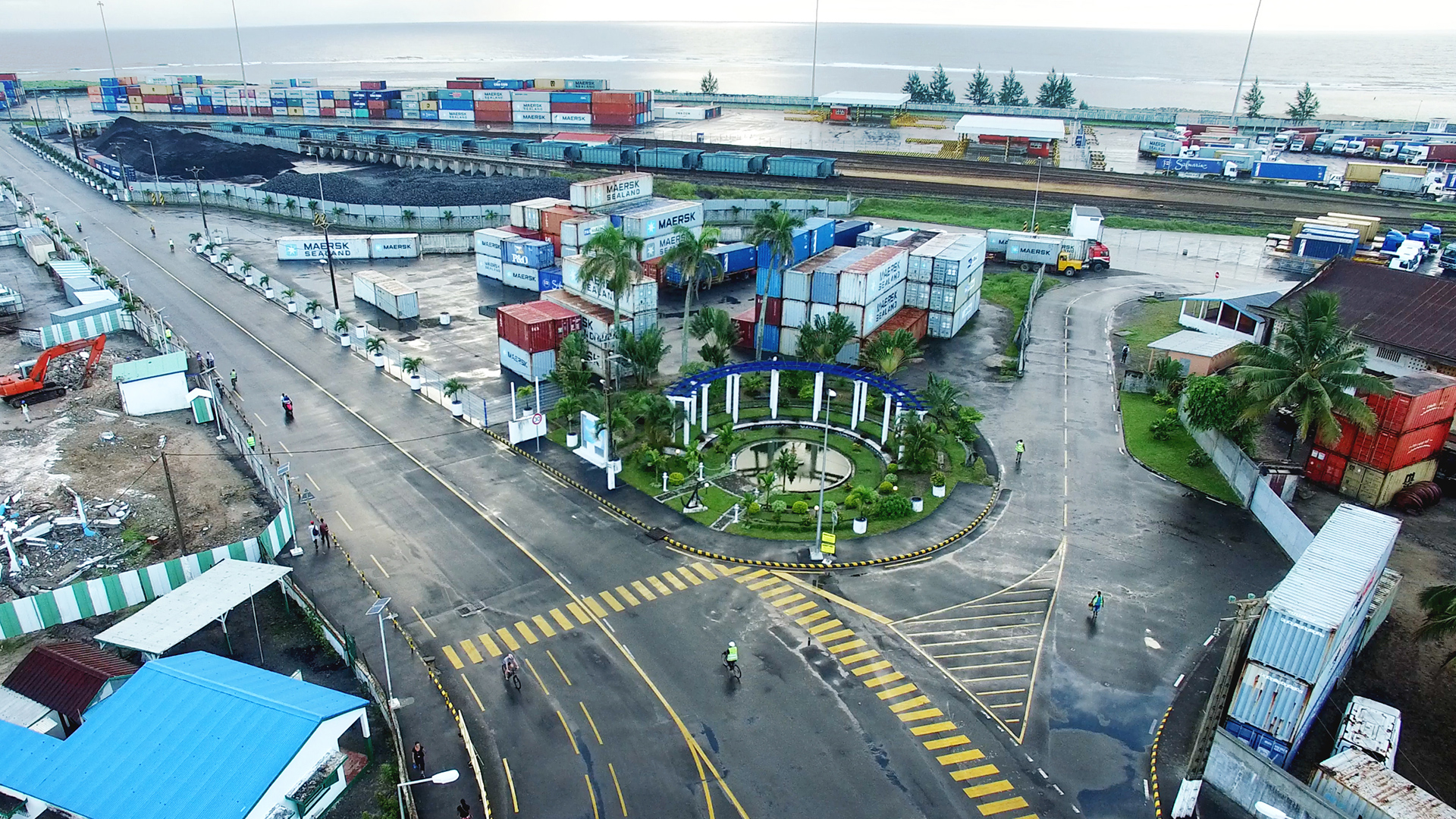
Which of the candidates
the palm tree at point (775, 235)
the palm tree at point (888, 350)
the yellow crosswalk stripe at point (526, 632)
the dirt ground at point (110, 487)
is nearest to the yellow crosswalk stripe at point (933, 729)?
the yellow crosswalk stripe at point (526, 632)

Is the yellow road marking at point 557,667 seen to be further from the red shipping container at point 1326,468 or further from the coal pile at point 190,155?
the coal pile at point 190,155

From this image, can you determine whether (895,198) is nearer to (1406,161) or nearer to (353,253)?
(353,253)

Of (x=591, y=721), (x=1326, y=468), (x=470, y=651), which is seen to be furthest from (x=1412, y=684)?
(x=470, y=651)

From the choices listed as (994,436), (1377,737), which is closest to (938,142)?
(994,436)

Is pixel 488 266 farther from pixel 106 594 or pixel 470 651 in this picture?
pixel 470 651

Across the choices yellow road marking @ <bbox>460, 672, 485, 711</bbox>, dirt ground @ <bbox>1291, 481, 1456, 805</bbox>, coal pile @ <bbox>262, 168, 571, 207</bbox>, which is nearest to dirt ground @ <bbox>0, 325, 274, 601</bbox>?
yellow road marking @ <bbox>460, 672, 485, 711</bbox>
